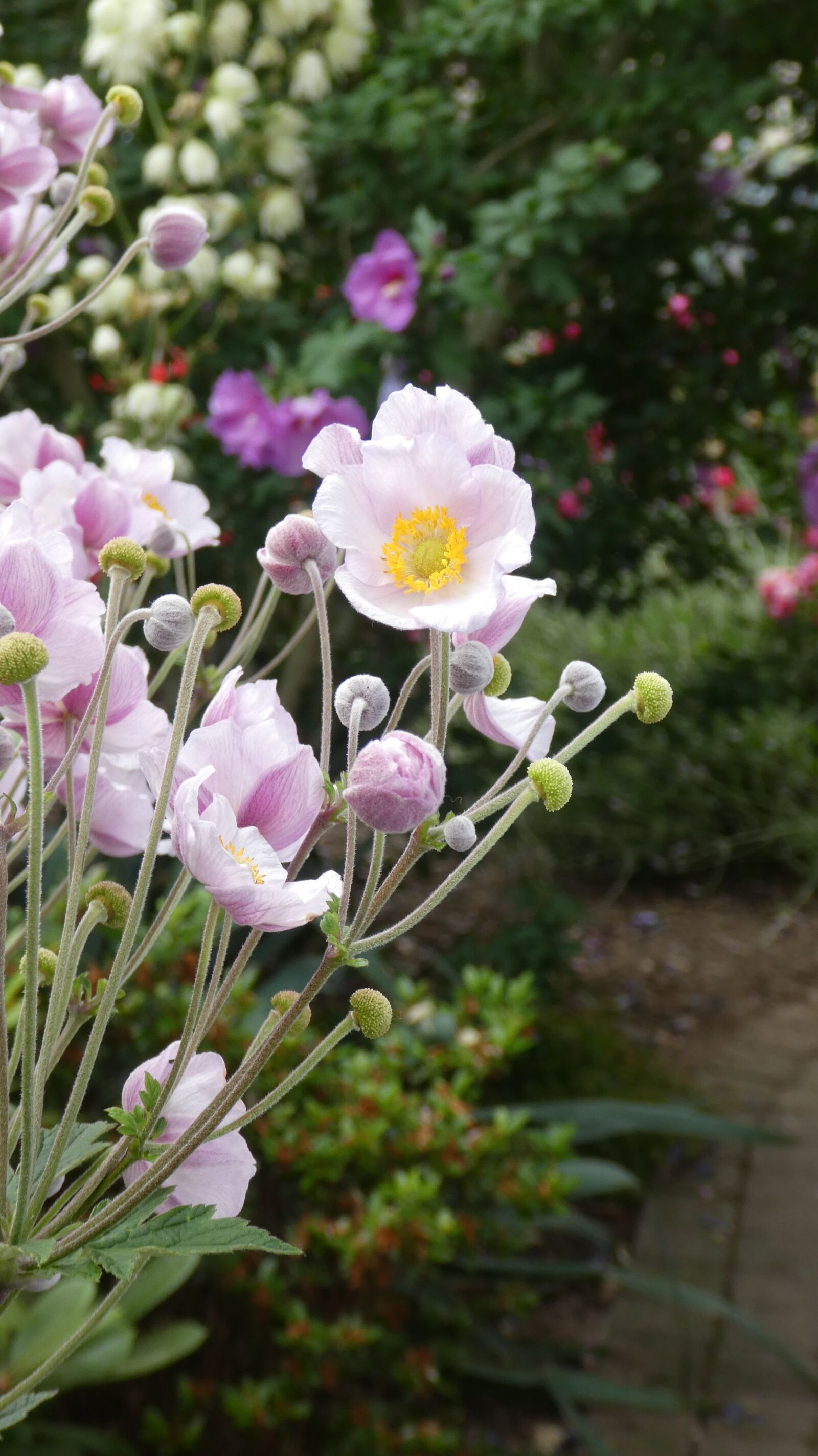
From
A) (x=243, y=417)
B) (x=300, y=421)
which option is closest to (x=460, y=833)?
(x=300, y=421)

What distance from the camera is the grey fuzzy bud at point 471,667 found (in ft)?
1.54

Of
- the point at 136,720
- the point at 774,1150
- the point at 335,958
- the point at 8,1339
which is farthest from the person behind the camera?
the point at 774,1150

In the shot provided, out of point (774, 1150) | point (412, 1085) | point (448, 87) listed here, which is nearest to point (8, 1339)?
point (412, 1085)

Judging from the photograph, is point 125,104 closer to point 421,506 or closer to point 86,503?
point 86,503

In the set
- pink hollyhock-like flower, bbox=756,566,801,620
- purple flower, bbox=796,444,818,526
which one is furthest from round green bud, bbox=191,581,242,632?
pink hollyhock-like flower, bbox=756,566,801,620

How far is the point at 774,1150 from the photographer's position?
3201 mm

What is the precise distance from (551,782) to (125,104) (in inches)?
22.2

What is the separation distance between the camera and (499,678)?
55cm

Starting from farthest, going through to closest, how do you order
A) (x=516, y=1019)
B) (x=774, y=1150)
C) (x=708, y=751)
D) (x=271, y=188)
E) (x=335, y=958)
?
(x=708, y=751)
(x=774, y=1150)
(x=271, y=188)
(x=516, y=1019)
(x=335, y=958)

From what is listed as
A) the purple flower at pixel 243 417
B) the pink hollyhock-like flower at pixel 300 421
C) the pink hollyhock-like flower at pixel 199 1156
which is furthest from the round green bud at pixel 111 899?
the purple flower at pixel 243 417

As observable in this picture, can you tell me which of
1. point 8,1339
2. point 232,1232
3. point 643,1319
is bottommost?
point 643,1319

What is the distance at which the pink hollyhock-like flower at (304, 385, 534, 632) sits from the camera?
1.56ft

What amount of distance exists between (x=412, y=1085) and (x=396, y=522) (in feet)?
6.89

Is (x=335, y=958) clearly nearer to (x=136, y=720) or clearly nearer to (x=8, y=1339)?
(x=136, y=720)
